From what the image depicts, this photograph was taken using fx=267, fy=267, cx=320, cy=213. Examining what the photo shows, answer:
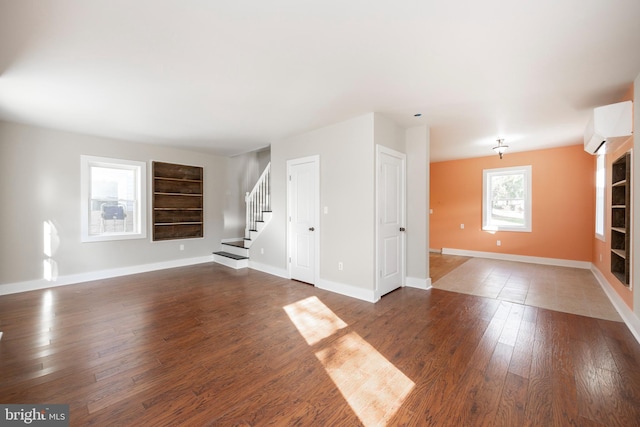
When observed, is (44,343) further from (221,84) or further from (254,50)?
(254,50)

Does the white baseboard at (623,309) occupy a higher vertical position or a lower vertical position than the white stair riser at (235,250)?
lower

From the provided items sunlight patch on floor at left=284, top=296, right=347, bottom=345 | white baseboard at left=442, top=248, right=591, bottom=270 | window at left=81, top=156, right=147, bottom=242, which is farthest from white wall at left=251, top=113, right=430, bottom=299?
white baseboard at left=442, top=248, right=591, bottom=270

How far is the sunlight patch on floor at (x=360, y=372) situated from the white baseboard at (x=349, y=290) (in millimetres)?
776

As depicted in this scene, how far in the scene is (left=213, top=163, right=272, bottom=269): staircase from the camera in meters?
5.69

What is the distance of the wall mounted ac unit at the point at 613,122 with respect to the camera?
2.85 meters

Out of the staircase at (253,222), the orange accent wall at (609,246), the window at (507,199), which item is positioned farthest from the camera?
the window at (507,199)

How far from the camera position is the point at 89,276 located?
4707 mm

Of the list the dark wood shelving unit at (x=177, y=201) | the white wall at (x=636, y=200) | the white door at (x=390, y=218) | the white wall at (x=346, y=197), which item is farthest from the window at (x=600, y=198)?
the dark wood shelving unit at (x=177, y=201)

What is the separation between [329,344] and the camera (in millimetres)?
2512

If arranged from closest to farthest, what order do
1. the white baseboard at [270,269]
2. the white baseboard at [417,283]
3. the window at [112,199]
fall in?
the white baseboard at [417,283]
the window at [112,199]
the white baseboard at [270,269]

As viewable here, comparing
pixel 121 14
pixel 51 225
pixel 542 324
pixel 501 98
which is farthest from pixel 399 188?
pixel 51 225

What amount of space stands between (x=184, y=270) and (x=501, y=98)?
19.8 feet

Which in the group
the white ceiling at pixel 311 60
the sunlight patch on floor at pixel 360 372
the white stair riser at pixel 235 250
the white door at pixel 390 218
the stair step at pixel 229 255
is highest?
the white ceiling at pixel 311 60

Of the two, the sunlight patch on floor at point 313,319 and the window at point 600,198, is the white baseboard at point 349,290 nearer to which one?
the sunlight patch on floor at point 313,319
